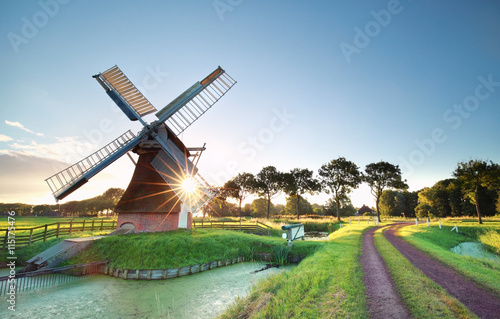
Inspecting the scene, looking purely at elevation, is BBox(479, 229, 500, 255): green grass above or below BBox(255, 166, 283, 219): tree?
below

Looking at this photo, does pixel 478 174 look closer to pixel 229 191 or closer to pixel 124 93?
pixel 124 93

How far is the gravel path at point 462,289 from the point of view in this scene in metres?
4.77

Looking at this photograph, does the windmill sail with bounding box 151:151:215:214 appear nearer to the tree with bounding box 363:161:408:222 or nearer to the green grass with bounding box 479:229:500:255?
the green grass with bounding box 479:229:500:255

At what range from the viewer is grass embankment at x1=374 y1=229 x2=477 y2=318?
4570mm

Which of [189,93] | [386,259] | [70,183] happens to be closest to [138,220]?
[70,183]

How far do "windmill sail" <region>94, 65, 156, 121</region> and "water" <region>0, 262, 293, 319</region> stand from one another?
11860 mm

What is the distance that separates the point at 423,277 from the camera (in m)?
6.80

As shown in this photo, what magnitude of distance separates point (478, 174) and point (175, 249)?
34.2m

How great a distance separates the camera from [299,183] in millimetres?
48750

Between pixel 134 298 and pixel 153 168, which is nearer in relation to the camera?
pixel 134 298

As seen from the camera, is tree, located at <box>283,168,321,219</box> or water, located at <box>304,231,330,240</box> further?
tree, located at <box>283,168,321,219</box>

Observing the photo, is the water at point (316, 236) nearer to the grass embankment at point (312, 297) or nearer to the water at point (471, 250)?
the water at point (471, 250)

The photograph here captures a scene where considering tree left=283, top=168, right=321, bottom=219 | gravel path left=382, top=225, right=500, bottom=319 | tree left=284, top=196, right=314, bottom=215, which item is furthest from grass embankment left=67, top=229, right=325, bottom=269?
tree left=284, top=196, right=314, bottom=215

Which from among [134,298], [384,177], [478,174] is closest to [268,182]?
[384,177]
